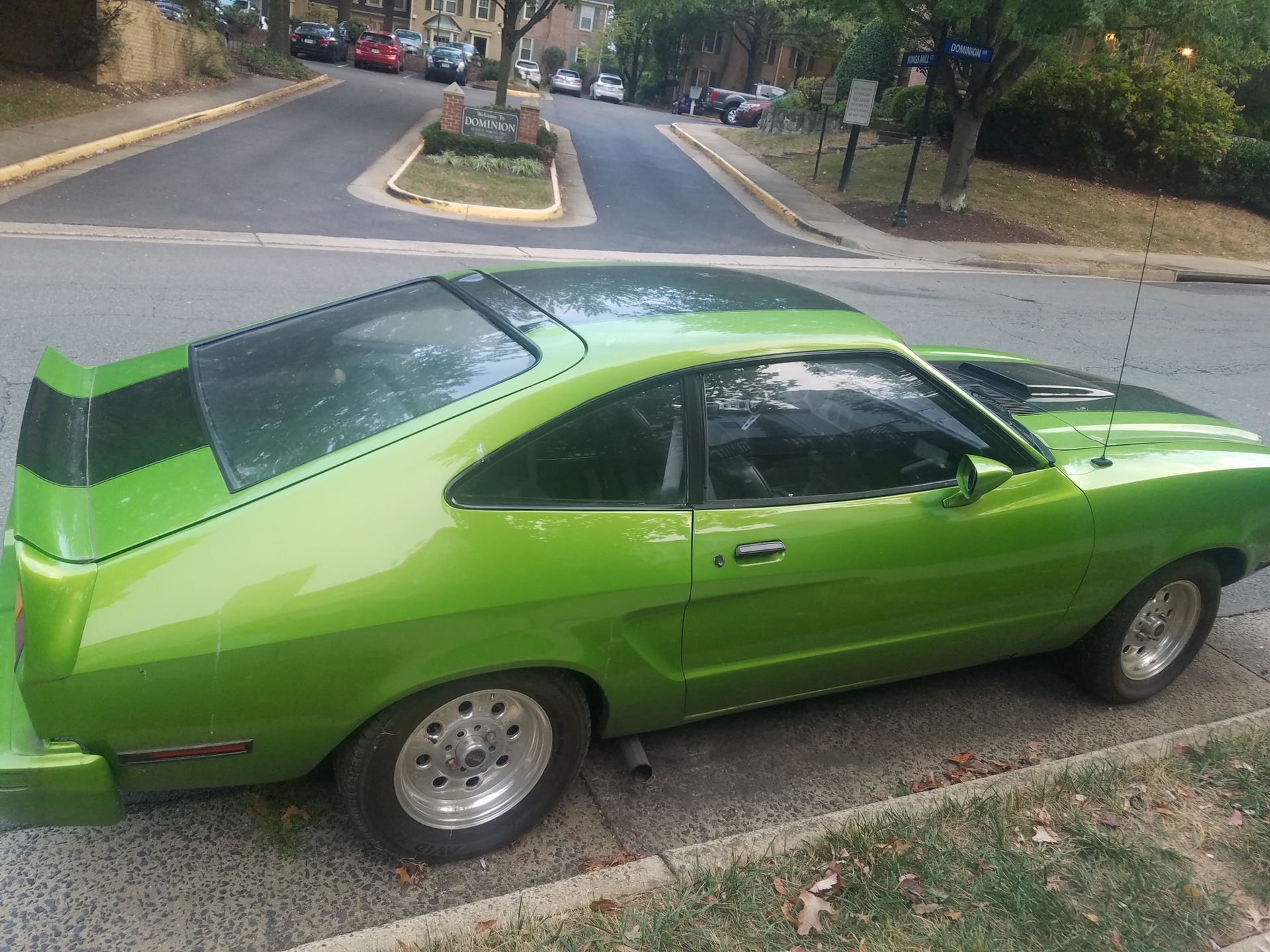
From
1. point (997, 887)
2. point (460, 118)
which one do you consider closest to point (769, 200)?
point (460, 118)

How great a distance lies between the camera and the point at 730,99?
4416 cm

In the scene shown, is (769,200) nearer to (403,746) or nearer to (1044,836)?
(1044,836)

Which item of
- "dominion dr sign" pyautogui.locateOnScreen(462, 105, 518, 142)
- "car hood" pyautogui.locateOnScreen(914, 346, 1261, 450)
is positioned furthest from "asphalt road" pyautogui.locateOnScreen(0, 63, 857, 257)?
"car hood" pyautogui.locateOnScreen(914, 346, 1261, 450)

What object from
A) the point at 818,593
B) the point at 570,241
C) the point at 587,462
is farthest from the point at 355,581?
the point at 570,241

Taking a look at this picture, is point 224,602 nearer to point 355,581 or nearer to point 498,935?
point 355,581

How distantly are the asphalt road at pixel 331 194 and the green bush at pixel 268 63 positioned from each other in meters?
2.03

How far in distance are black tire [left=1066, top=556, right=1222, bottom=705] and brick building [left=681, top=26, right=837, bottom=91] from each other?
58428 millimetres

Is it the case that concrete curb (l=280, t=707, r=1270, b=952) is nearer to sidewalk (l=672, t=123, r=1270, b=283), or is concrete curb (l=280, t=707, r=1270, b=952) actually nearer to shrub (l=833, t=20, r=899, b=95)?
sidewalk (l=672, t=123, r=1270, b=283)

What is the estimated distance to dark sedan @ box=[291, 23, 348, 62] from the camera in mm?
37406

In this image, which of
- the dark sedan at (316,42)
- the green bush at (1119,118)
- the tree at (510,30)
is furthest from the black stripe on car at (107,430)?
the dark sedan at (316,42)

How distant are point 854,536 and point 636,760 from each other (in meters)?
0.95

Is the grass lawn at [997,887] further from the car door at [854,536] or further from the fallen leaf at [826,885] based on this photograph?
the car door at [854,536]

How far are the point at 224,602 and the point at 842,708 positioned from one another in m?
2.39

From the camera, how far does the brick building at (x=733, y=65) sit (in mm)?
57906
